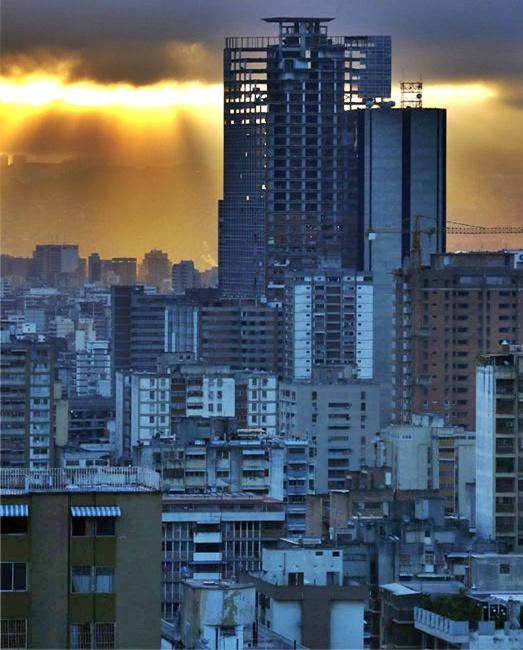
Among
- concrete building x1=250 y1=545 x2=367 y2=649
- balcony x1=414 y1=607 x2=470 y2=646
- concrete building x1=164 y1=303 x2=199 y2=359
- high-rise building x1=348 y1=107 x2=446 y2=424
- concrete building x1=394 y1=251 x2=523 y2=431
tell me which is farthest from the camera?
concrete building x1=164 y1=303 x2=199 y2=359

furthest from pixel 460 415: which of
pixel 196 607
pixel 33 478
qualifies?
pixel 33 478

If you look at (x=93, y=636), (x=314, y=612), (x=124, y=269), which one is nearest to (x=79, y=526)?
(x=93, y=636)

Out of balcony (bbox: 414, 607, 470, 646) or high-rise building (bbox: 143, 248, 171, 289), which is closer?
balcony (bbox: 414, 607, 470, 646)

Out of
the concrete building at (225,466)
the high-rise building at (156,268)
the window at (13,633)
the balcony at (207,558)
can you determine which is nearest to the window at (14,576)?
the window at (13,633)

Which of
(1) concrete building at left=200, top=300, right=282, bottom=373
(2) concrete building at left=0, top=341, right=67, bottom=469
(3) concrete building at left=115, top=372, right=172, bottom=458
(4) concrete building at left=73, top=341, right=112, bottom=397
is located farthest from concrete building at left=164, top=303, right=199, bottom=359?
(2) concrete building at left=0, top=341, right=67, bottom=469

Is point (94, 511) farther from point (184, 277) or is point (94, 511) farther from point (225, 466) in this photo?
point (184, 277)

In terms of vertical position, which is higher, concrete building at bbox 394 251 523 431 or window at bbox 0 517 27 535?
concrete building at bbox 394 251 523 431

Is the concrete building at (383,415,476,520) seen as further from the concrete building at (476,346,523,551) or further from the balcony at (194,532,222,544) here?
the balcony at (194,532,222,544)
